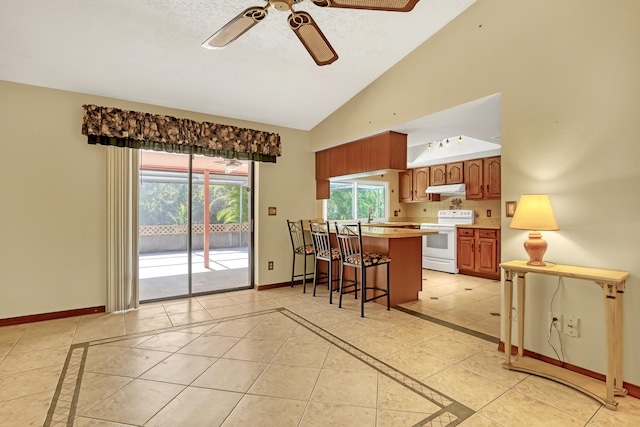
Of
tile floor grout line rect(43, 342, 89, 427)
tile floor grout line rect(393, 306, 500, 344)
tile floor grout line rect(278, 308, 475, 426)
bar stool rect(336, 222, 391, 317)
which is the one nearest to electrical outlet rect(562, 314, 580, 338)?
tile floor grout line rect(393, 306, 500, 344)

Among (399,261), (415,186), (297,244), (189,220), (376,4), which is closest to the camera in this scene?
(376,4)

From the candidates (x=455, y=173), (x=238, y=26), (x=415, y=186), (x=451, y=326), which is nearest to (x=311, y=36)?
(x=238, y=26)

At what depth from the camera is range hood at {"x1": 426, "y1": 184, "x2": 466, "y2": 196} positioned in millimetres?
5980

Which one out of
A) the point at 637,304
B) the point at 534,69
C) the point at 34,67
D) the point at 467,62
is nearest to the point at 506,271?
the point at 637,304

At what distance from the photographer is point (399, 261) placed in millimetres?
3951

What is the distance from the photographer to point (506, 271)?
235 cm

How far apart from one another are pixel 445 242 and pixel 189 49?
5.05 m

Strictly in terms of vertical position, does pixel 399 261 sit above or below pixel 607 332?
above

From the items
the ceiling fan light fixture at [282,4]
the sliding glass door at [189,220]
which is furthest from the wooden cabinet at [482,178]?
the ceiling fan light fixture at [282,4]

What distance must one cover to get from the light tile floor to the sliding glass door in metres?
→ 1.16

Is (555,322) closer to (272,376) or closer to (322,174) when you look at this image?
(272,376)

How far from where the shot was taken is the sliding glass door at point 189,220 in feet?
13.7

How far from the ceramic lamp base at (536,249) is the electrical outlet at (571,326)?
0.43 metres

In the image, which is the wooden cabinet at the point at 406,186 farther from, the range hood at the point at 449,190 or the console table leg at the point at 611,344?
the console table leg at the point at 611,344
